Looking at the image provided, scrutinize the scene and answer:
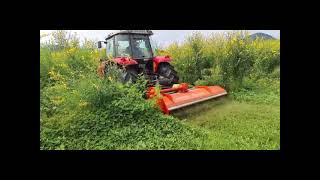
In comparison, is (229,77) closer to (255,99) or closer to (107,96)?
(255,99)

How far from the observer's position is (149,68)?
6.91m

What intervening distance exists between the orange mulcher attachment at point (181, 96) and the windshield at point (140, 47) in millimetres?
966

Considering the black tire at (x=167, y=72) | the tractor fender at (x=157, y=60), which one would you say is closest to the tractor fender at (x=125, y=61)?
the tractor fender at (x=157, y=60)

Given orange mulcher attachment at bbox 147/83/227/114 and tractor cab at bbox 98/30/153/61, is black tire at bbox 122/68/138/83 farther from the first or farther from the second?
orange mulcher attachment at bbox 147/83/227/114

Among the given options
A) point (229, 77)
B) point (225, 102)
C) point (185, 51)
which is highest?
point (185, 51)

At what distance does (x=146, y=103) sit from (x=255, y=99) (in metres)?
2.63

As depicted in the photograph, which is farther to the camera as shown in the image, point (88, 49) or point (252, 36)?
point (252, 36)

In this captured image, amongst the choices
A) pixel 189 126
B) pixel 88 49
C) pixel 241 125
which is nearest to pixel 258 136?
pixel 241 125

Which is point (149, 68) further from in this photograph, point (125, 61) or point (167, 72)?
point (125, 61)

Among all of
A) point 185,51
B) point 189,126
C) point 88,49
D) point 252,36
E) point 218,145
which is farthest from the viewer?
point 185,51

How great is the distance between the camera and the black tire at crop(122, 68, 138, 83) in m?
6.09

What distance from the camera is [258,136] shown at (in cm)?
509

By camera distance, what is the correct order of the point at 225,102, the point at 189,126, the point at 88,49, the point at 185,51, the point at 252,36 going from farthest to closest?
the point at 185,51 → the point at 252,36 → the point at 225,102 → the point at 88,49 → the point at 189,126

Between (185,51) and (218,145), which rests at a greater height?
(185,51)
